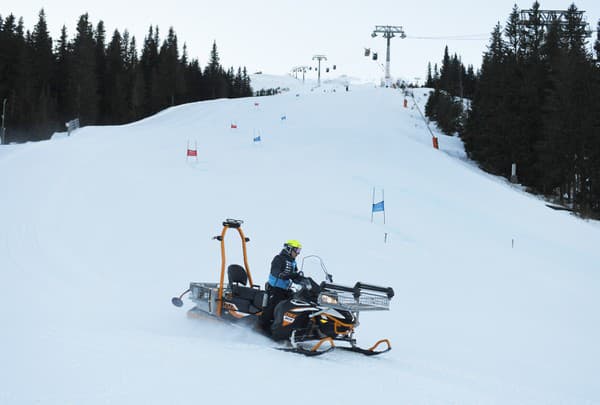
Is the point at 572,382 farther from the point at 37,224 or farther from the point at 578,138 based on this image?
the point at 578,138

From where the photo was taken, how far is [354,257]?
12.8m

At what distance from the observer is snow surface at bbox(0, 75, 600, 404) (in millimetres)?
5129

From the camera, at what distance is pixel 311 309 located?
704 cm

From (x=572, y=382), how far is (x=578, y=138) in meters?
23.4

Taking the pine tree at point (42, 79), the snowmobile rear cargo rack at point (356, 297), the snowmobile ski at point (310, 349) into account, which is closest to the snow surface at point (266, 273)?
the snowmobile ski at point (310, 349)

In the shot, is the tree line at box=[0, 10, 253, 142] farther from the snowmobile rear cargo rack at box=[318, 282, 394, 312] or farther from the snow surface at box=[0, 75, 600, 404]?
the snowmobile rear cargo rack at box=[318, 282, 394, 312]

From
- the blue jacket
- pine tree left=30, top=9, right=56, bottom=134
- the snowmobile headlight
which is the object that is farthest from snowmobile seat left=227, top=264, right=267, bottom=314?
pine tree left=30, top=9, right=56, bottom=134

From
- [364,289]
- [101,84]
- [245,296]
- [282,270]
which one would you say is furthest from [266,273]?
[101,84]

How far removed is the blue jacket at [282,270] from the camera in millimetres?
7280

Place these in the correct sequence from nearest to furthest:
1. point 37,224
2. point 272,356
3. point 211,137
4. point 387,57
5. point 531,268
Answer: point 272,356 < point 37,224 < point 531,268 < point 211,137 < point 387,57

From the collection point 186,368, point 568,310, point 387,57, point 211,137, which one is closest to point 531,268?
point 568,310

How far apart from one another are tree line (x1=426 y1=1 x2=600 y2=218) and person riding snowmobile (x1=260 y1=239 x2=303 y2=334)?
2099 centimetres

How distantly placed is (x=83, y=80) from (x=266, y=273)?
69670 millimetres

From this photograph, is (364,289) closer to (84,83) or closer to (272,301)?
(272,301)
